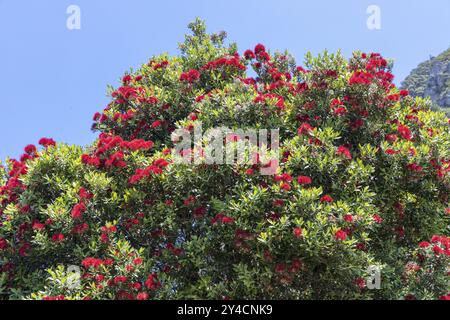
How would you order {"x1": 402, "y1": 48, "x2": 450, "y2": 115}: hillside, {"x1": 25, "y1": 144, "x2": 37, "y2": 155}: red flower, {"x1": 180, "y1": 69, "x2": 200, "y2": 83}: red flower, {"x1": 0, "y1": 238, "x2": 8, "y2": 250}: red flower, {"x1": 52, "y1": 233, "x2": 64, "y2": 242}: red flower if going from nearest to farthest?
{"x1": 52, "y1": 233, "x2": 64, "y2": 242}: red flower < {"x1": 0, "y1": 238, "x2": 8, "y2": 250}: red flower < {"x1": 25, "y1": 144, "x2": 37, "y2": 155}: red flower < {"x1": 180, "y1": 69, "x2": 200, "y2": 83}: red flower < {"x1": 402, "y1": 48, "x2": 450, "y2": 115}: hillside

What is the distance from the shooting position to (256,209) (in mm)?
7418

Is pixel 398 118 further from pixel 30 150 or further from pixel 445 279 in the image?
pixel 30 150

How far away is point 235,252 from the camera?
25.8 ft

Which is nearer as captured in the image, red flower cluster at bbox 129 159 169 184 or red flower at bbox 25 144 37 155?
red flower cluster at bbox 129 159 169 184

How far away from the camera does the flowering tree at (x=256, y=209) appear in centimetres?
743

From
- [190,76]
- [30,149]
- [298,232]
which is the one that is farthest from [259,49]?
[298,232]

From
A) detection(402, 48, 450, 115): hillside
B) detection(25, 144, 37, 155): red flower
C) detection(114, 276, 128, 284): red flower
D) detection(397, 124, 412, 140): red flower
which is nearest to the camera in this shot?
detection(114, 276, 128, 284): red flower

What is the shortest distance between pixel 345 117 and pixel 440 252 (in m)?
3.16

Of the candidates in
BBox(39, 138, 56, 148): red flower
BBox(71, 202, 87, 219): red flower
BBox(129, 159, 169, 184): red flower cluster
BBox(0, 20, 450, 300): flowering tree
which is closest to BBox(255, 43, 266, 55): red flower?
BBox(0, 20, 450, 300): flowering tree

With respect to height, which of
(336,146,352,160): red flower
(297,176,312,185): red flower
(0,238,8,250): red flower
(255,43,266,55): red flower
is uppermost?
(255,43,266,55): red flower

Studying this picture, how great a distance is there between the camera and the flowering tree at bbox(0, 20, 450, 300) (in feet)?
24.4

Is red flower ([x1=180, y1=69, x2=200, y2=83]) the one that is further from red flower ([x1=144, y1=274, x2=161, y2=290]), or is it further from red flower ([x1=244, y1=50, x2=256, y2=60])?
red flower ([x1=144, y1=274, x2=161, y2=290])

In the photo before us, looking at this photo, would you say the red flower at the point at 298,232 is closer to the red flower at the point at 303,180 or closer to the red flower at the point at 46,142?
the red flower at the point at 303,180

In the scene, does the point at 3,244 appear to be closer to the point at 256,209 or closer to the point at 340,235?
the point at 256,209
